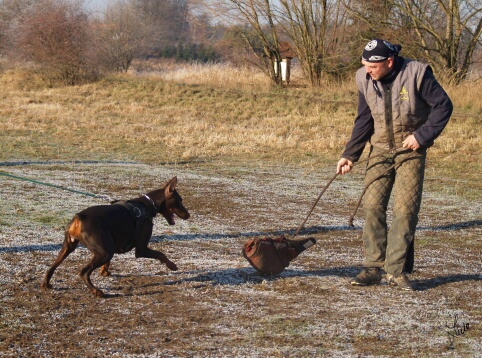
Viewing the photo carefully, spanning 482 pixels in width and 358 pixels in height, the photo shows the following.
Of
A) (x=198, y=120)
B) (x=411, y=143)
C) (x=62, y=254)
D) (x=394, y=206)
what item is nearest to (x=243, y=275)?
(x=394, y=206)

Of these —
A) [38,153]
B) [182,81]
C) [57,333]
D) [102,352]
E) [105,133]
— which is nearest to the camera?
[102,352]

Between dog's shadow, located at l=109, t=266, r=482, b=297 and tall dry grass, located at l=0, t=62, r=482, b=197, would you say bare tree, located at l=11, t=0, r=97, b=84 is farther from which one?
dog's shadow, located at l=109, t=266, r=482, b=297

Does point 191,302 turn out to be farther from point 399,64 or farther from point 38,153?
point 38,153

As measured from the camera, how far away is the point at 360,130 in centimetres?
559

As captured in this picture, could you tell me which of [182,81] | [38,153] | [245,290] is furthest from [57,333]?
[182,81]

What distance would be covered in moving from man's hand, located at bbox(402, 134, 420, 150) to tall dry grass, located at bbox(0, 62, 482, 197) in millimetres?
8259

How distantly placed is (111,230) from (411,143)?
2304mm

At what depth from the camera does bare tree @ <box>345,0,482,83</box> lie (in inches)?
928

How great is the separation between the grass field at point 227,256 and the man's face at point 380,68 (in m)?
1.66

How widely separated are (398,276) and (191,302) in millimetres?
1648

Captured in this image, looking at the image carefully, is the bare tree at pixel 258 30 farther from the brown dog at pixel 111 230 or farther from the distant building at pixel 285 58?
the brown dog at pixel 111 230

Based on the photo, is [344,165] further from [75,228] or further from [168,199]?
[75,228]

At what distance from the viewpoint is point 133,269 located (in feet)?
19.1

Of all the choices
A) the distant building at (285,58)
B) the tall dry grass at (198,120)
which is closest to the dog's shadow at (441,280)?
the tall dry grass at (198,120)
